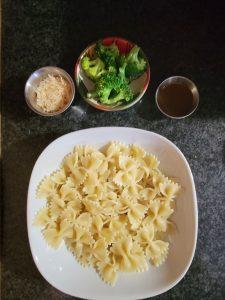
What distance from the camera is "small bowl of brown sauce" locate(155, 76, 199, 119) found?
5.34 feet

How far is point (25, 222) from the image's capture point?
5.40 ft

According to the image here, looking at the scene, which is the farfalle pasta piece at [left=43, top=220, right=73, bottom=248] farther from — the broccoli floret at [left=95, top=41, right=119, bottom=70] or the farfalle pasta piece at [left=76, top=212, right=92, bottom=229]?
the broccoli floret at [left=95, top=41, right=119, bottom=70]

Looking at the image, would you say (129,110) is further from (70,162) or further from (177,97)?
(70,162)

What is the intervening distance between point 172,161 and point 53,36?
716 mm

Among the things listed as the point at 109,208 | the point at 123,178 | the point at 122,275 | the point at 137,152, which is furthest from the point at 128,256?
the point at 137,152

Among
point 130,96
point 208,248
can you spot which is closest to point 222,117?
point 130,96

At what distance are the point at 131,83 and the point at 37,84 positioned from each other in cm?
37

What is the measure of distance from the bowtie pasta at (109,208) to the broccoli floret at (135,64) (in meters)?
0.28

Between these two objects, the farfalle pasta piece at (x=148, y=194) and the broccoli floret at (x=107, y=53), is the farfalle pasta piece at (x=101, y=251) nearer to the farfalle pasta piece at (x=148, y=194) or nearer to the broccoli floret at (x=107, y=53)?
the farfalle pasta piece at (x=148, y=194)

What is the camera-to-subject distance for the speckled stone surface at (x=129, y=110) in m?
1.63

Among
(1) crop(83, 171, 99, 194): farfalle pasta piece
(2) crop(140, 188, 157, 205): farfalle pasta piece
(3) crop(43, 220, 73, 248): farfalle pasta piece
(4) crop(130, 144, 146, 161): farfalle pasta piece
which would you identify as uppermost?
(4) crop(130, 144, 146, 161): farfalle pasta piece

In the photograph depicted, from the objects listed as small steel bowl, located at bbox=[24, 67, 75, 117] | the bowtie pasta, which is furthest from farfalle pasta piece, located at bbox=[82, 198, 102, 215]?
small steel bowl, located at bbox=[24, 67, 75, 117]

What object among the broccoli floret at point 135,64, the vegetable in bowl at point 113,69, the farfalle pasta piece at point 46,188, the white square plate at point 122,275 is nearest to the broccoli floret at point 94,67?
the vegetable in bowl at point 113,69

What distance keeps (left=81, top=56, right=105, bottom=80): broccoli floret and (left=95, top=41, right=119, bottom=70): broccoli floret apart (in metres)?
0.02
